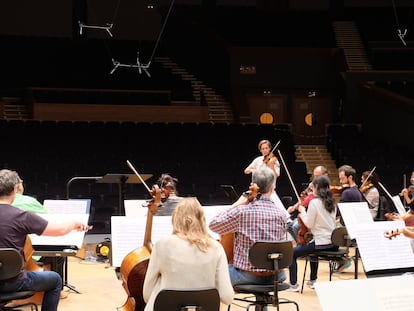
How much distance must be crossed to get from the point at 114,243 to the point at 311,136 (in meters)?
15.7

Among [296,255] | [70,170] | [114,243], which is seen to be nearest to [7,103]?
[70,170]

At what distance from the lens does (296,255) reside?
292 inches

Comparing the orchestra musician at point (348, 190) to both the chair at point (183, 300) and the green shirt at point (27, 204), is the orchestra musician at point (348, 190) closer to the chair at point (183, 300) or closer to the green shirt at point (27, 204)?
the green shirt at point (27, 204)

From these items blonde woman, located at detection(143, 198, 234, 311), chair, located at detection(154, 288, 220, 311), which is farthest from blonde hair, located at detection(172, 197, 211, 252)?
chair, located at detection(154, 288, 220, 311)

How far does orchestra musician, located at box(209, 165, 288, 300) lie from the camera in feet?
18.1

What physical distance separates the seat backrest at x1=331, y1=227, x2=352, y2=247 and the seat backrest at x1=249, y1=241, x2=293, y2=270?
1838 millimetres

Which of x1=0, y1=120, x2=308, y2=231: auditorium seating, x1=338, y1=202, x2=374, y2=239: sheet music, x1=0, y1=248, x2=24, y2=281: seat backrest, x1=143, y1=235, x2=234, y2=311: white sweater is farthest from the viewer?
x1=0, y1=120, x2=308, y2=231: auditorium seating

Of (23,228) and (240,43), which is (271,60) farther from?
(23,228)

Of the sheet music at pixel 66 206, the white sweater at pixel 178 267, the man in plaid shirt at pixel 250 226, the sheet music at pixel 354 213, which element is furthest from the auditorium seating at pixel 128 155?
the white sweater at pixel 178 267

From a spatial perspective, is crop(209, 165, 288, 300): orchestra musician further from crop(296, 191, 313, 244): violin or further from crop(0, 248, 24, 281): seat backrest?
crop(296, 191, 313, 244): violin

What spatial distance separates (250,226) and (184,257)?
1427 mm

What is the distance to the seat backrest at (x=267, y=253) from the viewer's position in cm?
536

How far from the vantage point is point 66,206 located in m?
7.20

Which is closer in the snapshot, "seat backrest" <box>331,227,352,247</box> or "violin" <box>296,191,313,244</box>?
"seat backrest" <box>331,227,352,247</box>
